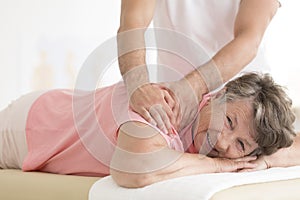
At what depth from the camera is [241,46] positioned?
1.96 metres

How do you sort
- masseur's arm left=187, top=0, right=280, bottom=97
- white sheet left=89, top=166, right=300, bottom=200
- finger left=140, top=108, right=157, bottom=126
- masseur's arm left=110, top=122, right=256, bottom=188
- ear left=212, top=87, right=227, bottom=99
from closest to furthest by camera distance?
white sheet left=89, top=166, right=300, bottom=200, masseur's arm left=110, top=122, right=256, bottom=188, finger left=140, top=108, right=157, bottom=126, ear left=212, top=87, right=227, bottom=99, masseur's arm left=187, top=0, right=280, bottom=97

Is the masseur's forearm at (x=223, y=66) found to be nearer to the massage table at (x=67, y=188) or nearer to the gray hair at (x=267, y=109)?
the gray hair at (x=267, y=109)

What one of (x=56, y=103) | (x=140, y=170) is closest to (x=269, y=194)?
(x=140, y=170)

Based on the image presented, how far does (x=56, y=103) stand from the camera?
2.20m

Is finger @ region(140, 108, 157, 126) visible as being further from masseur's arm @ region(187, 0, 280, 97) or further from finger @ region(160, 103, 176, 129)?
masseur's arm @ region(187, 0, 280, 97)

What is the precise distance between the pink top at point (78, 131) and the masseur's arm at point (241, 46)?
14 cm

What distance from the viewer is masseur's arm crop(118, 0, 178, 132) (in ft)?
5.50

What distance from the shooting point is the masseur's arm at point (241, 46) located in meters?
1.87

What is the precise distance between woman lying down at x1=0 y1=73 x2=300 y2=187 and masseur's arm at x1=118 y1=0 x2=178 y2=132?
0.04 metres

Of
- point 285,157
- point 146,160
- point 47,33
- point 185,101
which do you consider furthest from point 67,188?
point 47,33

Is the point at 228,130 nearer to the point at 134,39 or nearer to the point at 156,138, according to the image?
the point at 156,138

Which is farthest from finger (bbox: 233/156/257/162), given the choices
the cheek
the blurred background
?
the blurred background

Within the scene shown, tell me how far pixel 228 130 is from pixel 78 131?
49 cm

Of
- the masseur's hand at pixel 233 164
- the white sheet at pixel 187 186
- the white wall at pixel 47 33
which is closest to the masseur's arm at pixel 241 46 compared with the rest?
the masseur's hand at pixel 233 164
